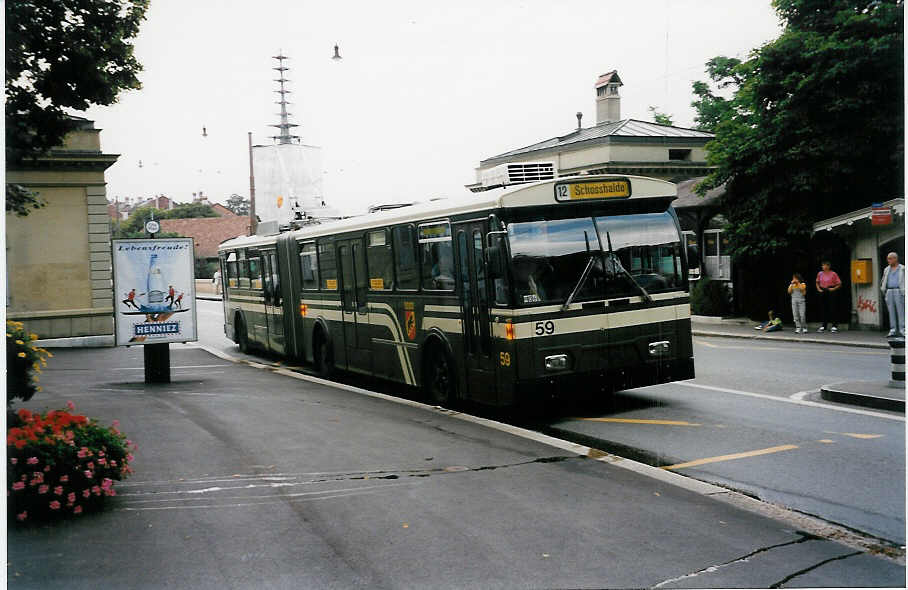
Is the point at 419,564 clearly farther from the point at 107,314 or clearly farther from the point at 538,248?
the point at 107,314

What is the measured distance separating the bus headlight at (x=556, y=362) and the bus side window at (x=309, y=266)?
682 cm

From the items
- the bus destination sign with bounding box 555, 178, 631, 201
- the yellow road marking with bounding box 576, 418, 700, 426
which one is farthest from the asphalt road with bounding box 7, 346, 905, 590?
the bus destination sign with bounding box 555, 178, 631, 201

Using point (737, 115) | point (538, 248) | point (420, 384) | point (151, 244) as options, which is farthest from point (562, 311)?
point (737, 115)

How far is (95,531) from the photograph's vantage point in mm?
5977

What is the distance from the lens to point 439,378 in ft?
40.4

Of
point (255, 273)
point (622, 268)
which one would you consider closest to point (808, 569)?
point (622, 268)

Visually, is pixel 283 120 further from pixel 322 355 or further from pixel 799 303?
pixel 799 303

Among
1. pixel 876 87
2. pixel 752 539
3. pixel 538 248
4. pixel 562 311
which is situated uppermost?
pixel 876 87

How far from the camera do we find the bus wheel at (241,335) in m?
22.2

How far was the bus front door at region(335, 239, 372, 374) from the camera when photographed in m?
14.3

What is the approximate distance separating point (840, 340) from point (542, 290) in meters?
13.0

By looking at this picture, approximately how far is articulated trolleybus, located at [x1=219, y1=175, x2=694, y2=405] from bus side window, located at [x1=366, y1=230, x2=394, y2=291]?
5.4 inches

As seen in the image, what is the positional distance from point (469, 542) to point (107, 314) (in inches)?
554

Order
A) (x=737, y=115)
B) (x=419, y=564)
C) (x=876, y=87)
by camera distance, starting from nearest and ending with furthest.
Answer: (x=419, y=564), (x=876, y=87), (x=737, y=115)
